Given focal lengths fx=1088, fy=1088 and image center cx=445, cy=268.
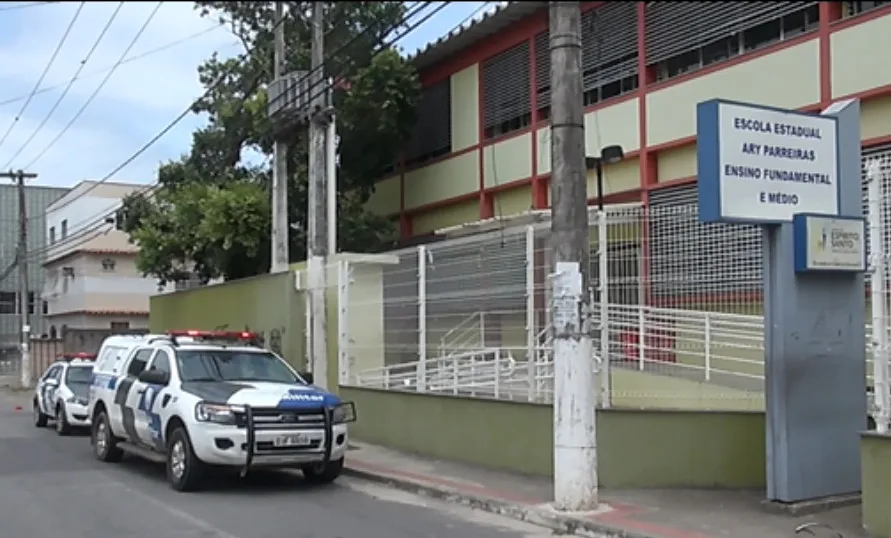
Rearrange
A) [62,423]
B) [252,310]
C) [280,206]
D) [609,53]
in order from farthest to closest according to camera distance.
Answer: [252,310]
[62,423]
[280,206]
[609,53]

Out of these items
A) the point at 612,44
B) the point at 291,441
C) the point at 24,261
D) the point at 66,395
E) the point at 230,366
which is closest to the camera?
the point at 291,441

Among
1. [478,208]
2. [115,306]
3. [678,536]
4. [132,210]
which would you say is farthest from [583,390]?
[115,306]

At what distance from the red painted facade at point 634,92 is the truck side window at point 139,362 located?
7.00 meters

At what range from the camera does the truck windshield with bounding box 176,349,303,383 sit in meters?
13.9

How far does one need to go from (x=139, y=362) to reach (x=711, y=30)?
10.5 metres

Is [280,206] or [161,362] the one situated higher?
[280,206]

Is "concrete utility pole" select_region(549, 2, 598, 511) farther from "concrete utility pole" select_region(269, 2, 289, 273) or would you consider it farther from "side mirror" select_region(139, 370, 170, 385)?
"concrete utility pole" select_region(269, 2, 289, 273)

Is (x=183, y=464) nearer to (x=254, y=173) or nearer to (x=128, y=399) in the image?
(x=128, y=399)

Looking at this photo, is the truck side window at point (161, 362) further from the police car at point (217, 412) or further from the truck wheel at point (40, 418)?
the truck wheel at point (40, 418)

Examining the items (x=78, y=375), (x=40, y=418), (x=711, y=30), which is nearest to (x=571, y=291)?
(x=711, y=30)

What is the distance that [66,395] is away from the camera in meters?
22.4

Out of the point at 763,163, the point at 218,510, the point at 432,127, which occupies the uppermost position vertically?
the point at 432,127

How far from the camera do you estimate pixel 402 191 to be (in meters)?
27.9

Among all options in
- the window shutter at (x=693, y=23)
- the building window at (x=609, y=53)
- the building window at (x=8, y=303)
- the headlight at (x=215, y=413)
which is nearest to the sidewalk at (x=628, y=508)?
the headlight at (x=215, y=413)
